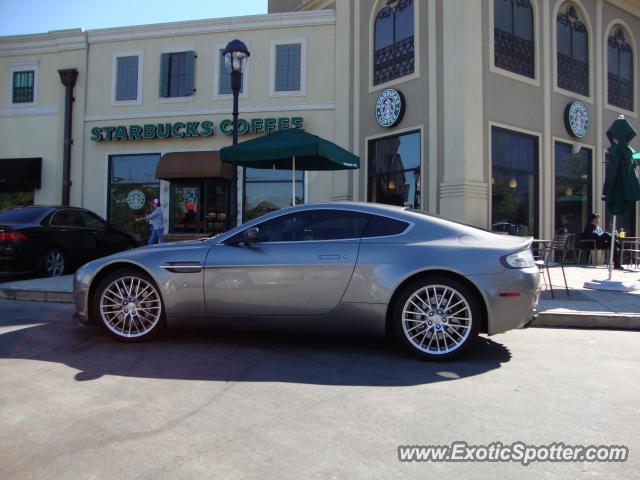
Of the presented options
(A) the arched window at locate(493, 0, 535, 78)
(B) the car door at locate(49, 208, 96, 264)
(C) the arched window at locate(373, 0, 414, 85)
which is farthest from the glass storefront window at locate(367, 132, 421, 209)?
(B) the car door at locate(49, 208, 96, 264)

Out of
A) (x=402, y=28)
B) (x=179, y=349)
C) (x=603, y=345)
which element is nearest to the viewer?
(x=179, y=349)

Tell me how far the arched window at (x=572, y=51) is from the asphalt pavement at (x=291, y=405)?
1125 centimetres

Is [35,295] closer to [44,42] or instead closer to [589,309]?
[589,309]

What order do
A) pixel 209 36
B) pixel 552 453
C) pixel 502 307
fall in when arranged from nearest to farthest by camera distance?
1. pixel 552 453
2. pixel 502 307
3. pixel 209 36

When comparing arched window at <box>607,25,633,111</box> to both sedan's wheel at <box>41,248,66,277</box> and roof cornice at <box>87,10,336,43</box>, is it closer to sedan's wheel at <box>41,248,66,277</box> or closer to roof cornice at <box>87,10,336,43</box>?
roof cornice at <box>87,10,336,43</box>

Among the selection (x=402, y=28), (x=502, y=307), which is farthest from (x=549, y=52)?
(x=502, y=307)

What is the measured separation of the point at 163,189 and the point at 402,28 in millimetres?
8615

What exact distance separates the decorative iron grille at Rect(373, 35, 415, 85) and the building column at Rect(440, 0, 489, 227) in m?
1.15

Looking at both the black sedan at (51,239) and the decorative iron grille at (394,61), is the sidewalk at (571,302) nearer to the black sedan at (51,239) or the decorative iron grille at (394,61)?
the black sedan at (51,239)

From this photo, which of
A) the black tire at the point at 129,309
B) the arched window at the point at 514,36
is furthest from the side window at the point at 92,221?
the arched window at the point at 514,36

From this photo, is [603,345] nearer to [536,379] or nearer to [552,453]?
[536,379]

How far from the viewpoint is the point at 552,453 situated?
2.59 meters

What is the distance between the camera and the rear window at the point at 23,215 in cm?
915

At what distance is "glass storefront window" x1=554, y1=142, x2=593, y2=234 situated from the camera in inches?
543
